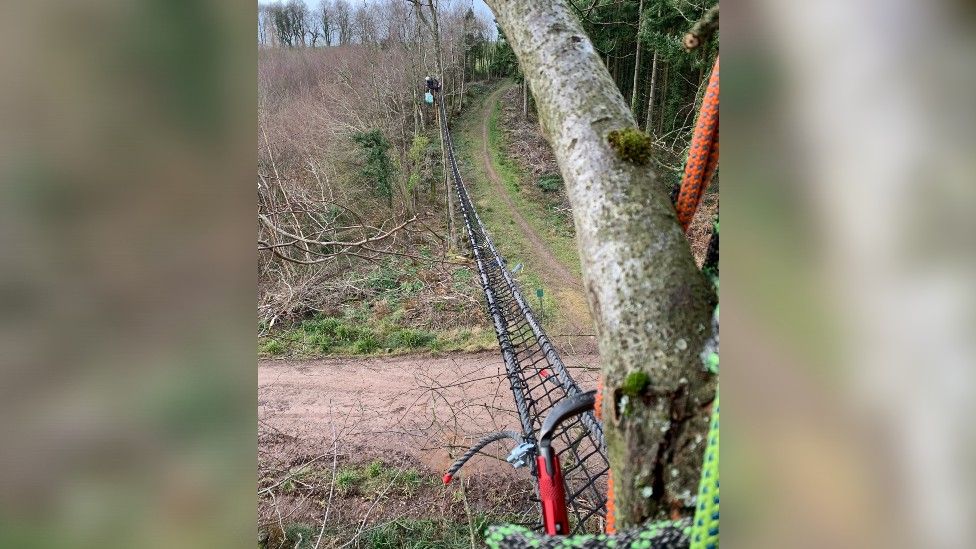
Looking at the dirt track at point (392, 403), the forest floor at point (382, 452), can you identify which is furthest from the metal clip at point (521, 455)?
the dirt track at point (392, 403)

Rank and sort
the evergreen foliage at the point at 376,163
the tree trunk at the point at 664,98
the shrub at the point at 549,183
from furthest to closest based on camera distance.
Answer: the shrub at the point at 549,183
the evergreen foliage at the point at 376,163
the tree trunk at the point at 664,98

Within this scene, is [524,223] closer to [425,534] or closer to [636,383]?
[425,534]

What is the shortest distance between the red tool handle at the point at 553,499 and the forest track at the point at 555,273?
4.45m

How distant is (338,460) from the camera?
6.13 m

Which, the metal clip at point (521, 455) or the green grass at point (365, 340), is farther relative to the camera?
the green grass at point (365, 340)

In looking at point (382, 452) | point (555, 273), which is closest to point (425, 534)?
point (382, 452)

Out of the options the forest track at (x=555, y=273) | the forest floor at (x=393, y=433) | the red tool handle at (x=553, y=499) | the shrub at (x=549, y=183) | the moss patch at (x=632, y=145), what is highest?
the shrub at (x=549, y=183)

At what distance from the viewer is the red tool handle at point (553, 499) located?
823 mm

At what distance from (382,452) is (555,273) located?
5522 mm

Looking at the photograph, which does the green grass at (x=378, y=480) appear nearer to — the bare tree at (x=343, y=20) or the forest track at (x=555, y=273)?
the forest track at (x=555, y=273)

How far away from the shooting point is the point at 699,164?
67 centimetres
